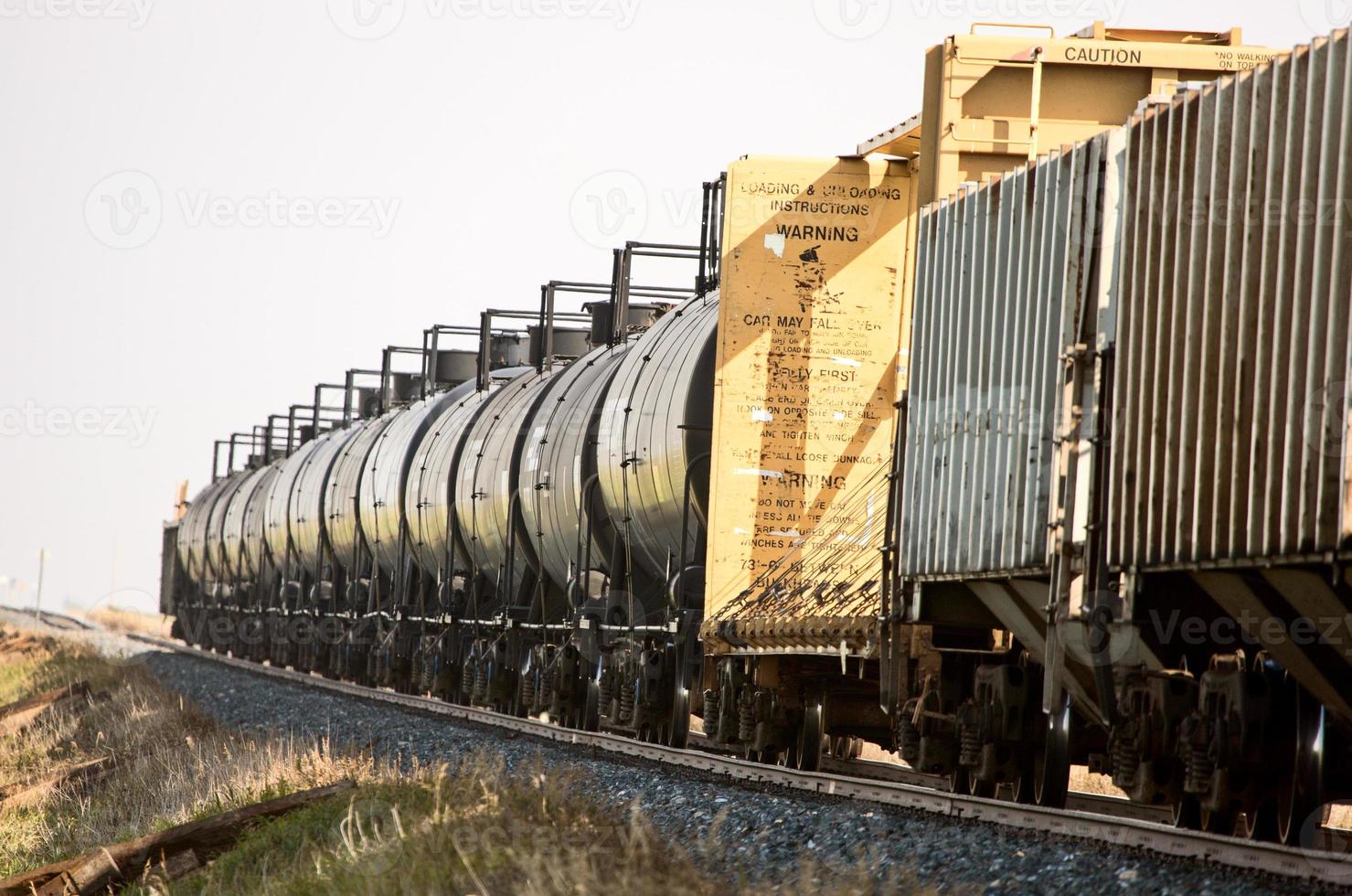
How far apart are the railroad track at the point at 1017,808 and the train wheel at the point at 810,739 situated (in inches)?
27.1

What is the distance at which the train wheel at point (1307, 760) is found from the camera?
740cm

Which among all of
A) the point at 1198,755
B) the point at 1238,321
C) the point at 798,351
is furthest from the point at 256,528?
the point at 1238,321

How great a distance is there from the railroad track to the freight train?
0.32 metres

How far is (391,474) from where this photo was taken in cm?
2542

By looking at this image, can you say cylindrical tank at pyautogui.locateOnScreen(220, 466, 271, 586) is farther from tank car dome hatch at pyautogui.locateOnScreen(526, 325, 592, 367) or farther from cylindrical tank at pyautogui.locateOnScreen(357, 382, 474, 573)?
tank car dome hatch at pyautogui.locateOnScreen(526, 325, 592, 367)

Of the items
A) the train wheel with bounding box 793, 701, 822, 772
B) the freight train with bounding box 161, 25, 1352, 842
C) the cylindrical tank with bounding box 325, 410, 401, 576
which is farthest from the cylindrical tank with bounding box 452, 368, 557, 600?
the train wheel with bounding box 793, 701, 822, 772

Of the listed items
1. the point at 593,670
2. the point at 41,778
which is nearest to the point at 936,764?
the point at 593,670

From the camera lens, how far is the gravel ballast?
6863mm

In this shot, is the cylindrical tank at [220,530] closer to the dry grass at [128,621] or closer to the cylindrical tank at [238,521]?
the cylindrical tank at [238,521]

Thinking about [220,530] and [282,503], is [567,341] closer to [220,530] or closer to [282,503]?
[282,503]

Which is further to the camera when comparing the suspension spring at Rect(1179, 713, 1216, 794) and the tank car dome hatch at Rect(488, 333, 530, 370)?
the tank car dome hatch at Rect(488, 333, 530, 370)

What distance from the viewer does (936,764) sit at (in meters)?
10.2

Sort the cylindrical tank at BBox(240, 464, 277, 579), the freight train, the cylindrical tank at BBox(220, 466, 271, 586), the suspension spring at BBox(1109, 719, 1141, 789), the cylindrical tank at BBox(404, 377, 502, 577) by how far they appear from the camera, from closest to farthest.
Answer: the freight train
the suspension spring at BBox(1109, 719, 1141, 789)
the cylindrical tank at BBox(404, 377, 502, 577)
the cylindrical tank at BBox(240, 464, 277, 579)
the cylindrical tank at BBox(220, 466, 271, 586)

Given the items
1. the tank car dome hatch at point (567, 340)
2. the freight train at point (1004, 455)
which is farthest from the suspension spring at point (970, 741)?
the tank car dome hatch at point (567, 340)
